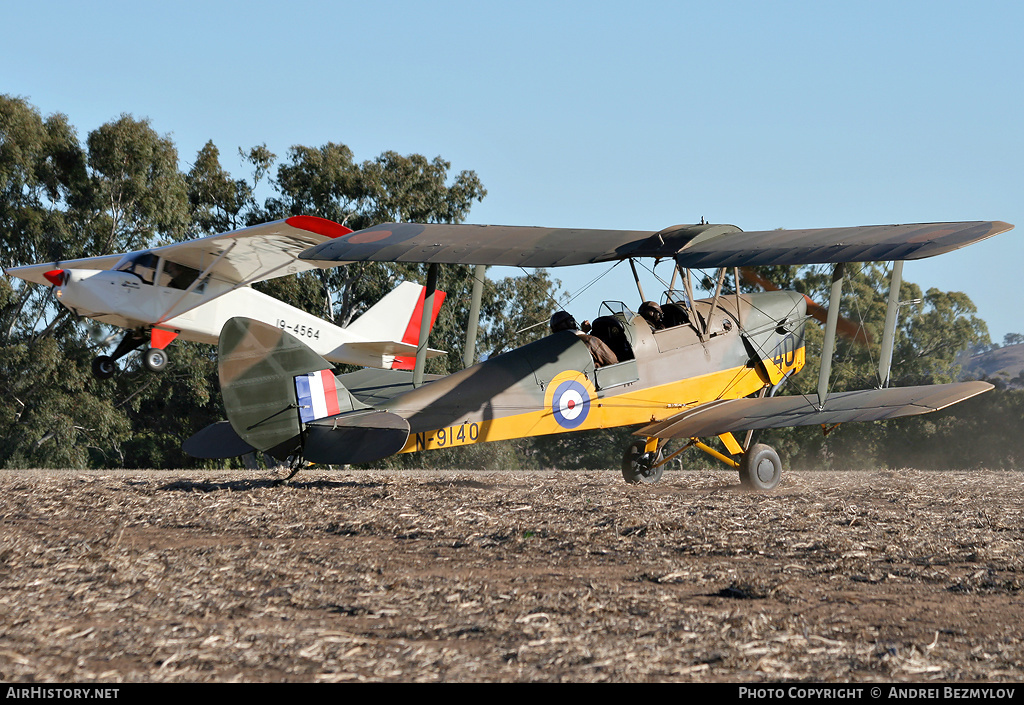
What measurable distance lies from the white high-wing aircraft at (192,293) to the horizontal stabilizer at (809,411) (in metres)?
8.81

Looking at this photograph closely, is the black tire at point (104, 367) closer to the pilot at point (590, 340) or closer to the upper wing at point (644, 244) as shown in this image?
the upper wing at point (644, 244)

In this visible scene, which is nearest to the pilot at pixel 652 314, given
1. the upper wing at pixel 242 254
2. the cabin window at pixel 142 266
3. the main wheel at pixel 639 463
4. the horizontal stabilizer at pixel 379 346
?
the main wheel at pixel 639 463

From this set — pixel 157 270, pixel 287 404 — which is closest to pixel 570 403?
pixel 287 404

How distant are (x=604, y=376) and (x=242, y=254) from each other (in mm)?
11203

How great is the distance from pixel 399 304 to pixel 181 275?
5320mm

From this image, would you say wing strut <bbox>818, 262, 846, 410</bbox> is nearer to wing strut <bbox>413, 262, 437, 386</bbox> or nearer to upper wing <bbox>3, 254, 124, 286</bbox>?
wing strut <bbox>413, 262, 437, 386</bbox>

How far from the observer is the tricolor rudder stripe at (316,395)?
8.77m

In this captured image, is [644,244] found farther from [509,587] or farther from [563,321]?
[509,587]

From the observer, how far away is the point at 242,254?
1920 centimetres

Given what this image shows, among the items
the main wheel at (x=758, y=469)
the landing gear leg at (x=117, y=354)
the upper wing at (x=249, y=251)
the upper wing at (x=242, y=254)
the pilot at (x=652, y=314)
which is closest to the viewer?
the main wheel at (x=758, y=469)

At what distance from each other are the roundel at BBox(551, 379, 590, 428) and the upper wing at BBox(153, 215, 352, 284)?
299 inches

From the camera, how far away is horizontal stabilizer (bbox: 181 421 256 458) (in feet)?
31.8

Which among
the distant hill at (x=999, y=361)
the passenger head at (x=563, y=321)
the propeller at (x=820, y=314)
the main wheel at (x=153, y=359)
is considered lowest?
the main wheel at (x=153, y=359)

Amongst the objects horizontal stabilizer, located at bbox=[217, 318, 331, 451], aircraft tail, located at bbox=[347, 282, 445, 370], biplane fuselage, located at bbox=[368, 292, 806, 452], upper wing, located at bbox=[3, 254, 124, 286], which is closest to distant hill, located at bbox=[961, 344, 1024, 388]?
aircraft tail, located at bbox=[347, 282, 445, 370]
